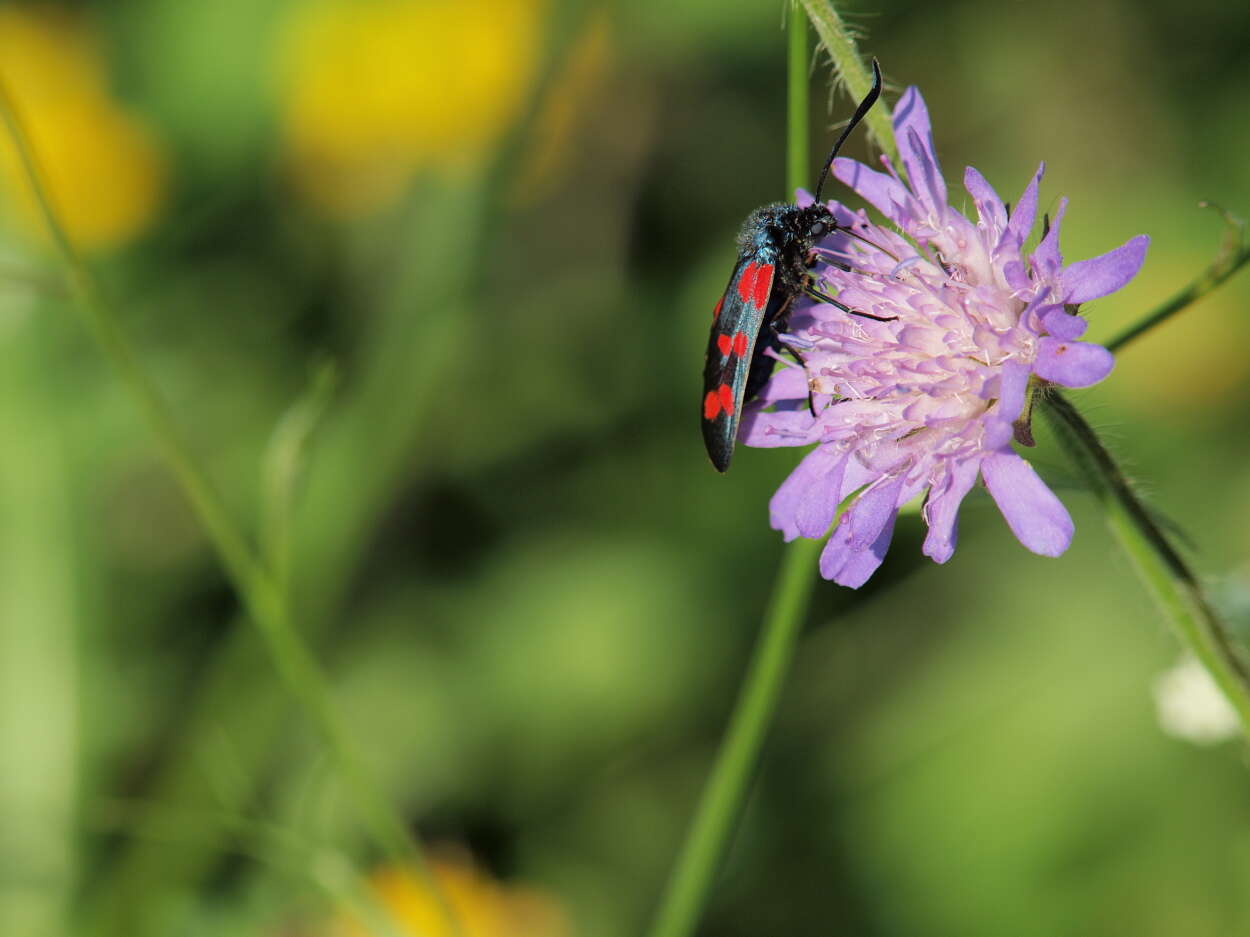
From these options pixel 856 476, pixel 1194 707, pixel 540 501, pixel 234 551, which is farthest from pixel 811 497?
pixel 540 501

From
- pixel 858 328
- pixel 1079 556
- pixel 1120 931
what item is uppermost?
pixel 858 328

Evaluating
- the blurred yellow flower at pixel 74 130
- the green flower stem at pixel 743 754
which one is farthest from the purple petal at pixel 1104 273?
the blurred yellow flower at pixel 74 130

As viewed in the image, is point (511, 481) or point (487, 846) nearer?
point (487, 846)

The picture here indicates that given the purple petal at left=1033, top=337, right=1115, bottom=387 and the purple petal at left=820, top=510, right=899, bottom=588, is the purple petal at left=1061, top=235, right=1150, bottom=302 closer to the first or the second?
the purple petal at left=1033, top=337, right=1115, bottom=387

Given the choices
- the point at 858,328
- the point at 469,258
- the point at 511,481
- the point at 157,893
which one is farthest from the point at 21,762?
the point at 858,328

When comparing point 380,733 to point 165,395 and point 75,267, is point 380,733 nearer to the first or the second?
point 165,395

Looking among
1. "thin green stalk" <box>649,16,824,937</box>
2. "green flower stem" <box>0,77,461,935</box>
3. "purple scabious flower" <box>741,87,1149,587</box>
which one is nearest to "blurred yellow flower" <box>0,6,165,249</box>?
"green flower stem" <box>0,77,461,935</box>

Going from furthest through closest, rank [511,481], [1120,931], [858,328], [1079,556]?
[511,481] → [1079,556] → [1120,931] → [858,328]
